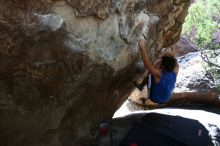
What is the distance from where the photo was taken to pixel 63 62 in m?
4.96

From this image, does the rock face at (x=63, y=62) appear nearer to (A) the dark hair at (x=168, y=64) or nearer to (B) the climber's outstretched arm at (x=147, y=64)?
(B) the climber's outstretched arm at (x=147, y=64)

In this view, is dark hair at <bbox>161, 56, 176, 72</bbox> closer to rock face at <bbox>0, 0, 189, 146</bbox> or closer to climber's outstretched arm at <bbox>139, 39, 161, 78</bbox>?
climber's outstretched arm at <bbox>139, 39, 161, 78</bbox>

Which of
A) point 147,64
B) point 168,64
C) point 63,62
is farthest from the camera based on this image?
point 168,64

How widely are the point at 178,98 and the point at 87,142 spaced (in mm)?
4226

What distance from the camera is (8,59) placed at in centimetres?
436

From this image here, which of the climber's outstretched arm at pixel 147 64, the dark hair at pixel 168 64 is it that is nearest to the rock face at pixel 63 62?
the climber's outstretched arm at pixel 147 64

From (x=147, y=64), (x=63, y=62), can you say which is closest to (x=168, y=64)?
(x=147, y=64)

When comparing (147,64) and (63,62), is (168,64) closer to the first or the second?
(147,64)

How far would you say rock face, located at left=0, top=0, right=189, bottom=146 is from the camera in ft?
14.3

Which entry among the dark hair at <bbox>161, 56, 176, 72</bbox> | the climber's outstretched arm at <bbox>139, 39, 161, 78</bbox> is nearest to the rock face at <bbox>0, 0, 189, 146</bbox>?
the climber's outstretched arm at <bbox>139, 39, 161, 78</bbox>

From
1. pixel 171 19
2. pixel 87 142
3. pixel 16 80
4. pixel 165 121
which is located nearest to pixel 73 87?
pixel 16 80

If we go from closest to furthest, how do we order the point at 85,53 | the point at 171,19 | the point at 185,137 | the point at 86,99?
the point at 85,53 → the point at 86,99 → the point at 185,137 → the point at 171,19

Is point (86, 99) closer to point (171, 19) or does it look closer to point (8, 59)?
point (8, 59)

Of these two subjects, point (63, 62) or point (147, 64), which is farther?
point (147, 64)
